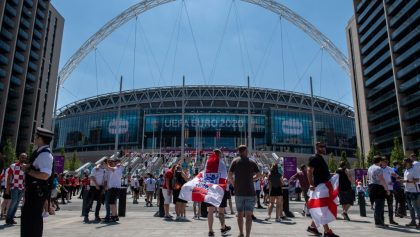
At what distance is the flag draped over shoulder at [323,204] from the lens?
7586 millimetres

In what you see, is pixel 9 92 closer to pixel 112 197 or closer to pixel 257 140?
pixel 257 140

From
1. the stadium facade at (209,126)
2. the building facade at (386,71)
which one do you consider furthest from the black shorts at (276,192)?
the stadium facade at (209,126)

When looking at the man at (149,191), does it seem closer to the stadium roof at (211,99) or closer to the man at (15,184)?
the man at (15,184)

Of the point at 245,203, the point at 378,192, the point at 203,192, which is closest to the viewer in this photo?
the point at 245,203

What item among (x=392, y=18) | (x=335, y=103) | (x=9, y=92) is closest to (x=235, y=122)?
(x=335, y=103)

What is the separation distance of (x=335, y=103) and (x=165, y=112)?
192 ft

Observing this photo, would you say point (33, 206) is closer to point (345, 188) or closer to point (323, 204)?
point (323, 204)

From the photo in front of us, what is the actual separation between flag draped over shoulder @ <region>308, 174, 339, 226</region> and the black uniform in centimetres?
541

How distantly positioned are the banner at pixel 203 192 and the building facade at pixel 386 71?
61800 millimetres

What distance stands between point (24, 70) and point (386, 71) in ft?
249

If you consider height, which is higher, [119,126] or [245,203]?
[119,126]

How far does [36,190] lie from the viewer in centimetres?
500

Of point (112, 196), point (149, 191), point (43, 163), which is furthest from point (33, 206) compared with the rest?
point (149, 191)

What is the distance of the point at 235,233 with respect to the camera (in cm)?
873
